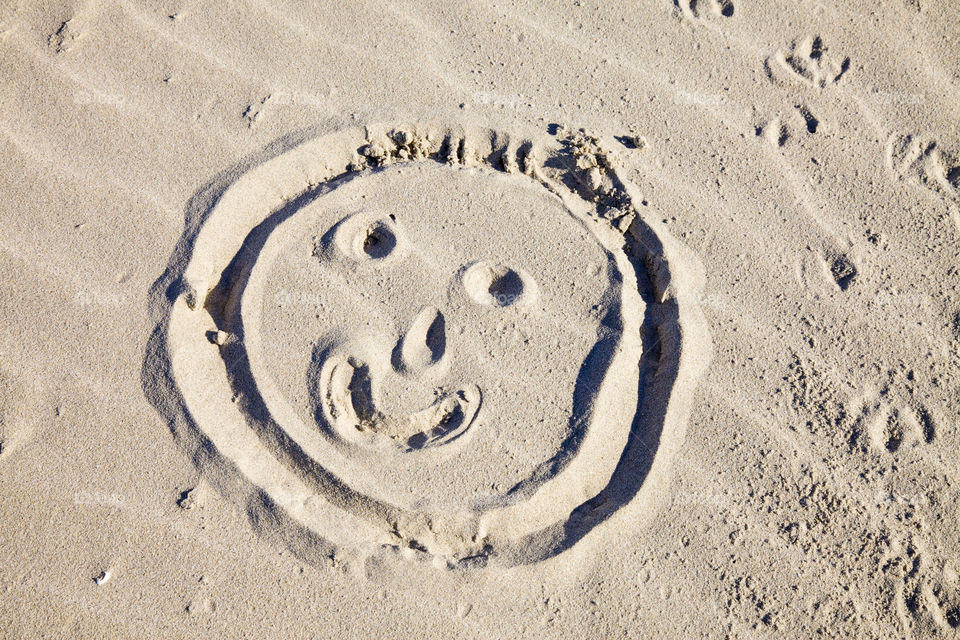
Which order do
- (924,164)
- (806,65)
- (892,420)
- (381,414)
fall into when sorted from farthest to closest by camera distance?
(806,65), (924,164), (892,420), (381,414)

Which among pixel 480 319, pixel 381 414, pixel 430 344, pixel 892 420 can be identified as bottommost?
pixel 381 414

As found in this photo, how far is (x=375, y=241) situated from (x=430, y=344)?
1.54 feet

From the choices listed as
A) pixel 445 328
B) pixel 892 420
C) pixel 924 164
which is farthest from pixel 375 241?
pixel 924 164

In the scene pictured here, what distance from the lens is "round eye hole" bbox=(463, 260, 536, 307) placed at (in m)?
2.48

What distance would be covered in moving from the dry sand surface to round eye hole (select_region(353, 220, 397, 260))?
2cm

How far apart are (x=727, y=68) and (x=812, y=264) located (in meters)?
0.97

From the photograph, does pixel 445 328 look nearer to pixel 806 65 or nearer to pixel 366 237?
pixel 366 237

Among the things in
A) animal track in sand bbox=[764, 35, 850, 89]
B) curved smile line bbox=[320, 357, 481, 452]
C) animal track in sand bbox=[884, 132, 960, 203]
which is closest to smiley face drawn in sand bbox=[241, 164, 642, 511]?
curved smile line bbox=[320, 357, 481, 452]

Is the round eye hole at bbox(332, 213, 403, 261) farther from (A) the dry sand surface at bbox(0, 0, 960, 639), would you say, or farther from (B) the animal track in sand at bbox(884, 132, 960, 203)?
(B) the animal track in sand at bbox(884, 132, 960, 203)

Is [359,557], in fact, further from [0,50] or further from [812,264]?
[0,50]

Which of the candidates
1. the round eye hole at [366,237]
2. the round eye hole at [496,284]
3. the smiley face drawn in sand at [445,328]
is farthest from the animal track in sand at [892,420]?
the round eye hole at [366,237]

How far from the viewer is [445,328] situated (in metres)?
2.43

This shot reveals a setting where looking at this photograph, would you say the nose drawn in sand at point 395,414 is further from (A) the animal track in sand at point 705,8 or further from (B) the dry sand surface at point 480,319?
(A) the animal track in sand at point 705,8

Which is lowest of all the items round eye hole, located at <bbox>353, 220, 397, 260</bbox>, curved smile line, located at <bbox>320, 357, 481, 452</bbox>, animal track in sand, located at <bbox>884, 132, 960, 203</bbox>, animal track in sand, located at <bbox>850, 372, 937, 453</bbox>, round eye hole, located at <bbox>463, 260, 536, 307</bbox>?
curved smile line, located at <bbox>320, 357, 481, 452</bbox>
